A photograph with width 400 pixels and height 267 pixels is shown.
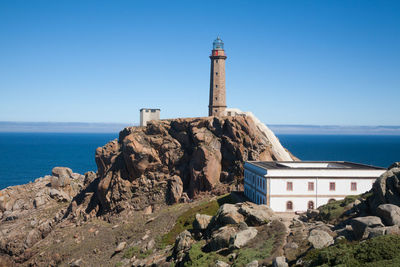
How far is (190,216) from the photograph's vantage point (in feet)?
190

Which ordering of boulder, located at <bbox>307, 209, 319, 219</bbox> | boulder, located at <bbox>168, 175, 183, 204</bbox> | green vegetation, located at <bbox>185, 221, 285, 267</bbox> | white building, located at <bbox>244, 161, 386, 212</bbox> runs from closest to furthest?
green vegetation, located at <bbox>185, 221, 285, 267</bbox>, boulder, located at <bbox>307, 209, 319, 219</bbox>, white building, located at <bbox>244, 161, 386, 212</bbox>, boulder, located at <bbox>168, 175, 183, 204</bbox>

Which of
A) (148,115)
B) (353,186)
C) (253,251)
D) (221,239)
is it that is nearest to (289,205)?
(353,186)

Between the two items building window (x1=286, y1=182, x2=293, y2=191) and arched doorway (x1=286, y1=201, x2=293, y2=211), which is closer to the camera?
arched doorway (x1=286, y1=201, x2=293, y2=211)

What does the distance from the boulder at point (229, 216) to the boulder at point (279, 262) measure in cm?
1164

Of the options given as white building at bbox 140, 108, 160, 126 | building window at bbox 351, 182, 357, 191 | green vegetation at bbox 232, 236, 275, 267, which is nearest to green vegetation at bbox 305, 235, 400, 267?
green vegetation at bbox 232, 236, 275, 267

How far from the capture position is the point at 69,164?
580 feet

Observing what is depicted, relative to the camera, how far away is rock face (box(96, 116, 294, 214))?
72.9 m

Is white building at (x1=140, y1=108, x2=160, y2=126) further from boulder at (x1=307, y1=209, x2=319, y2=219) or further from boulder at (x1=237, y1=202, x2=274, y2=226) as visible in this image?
boulder at (x1=307, y1=209, x2=319, y2=219)

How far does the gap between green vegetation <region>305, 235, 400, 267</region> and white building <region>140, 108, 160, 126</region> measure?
2557 inches

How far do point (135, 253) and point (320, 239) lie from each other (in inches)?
1137

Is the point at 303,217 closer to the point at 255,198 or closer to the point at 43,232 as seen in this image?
the point at 255,198

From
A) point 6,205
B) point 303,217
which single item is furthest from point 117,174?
point 303,217

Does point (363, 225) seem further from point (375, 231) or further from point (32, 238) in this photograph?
point (32, 238)

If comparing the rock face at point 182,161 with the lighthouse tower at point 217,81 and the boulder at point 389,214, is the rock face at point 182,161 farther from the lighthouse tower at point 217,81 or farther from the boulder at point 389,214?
the boulder at point 389,214
